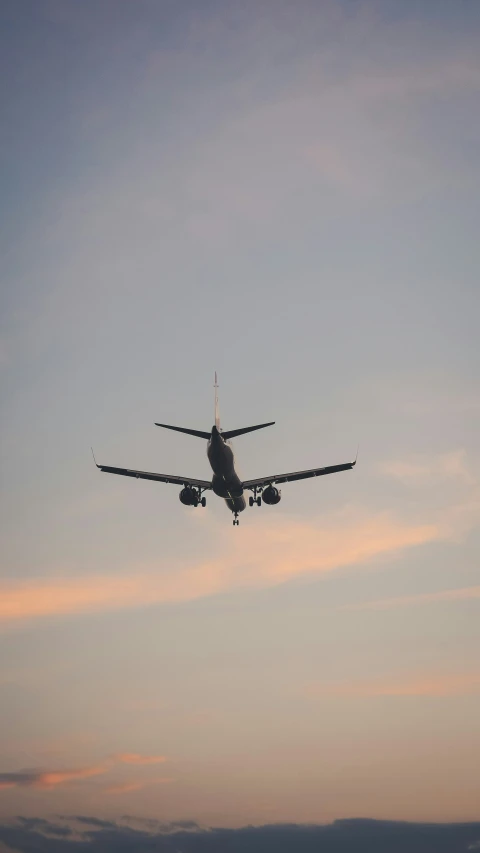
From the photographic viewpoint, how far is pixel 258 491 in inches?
3725

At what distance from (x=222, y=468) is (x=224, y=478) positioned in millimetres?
2006

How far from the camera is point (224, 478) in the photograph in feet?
280

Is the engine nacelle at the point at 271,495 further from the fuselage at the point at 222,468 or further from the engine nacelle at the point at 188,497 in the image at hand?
the engine nacelle at the point at 188,497

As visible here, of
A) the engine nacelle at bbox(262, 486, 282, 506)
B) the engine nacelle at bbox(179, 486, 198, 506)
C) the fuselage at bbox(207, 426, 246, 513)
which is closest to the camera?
the fuselage at bbox(207, 426, 246, 513)

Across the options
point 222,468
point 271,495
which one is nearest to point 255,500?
point 271,495

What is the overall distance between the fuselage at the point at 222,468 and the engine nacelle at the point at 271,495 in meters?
2.44

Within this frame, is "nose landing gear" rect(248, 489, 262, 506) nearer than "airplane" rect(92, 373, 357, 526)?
No

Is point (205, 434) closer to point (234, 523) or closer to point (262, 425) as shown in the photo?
point (262, 425)

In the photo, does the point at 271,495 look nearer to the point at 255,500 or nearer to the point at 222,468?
the point at 255,500

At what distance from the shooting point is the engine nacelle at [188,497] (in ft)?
299

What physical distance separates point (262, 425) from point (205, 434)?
6.02 m

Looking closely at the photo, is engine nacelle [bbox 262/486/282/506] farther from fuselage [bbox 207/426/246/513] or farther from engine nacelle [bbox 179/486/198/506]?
engine nacelle [bbox 179/486/198/506]

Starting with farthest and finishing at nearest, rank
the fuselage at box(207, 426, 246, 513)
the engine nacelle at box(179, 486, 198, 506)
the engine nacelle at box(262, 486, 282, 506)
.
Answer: the engine nacelle at box(262, 486, 282, 506), the engine nacelle at box(179, 486, 198, 506), the fuselage at box(207, 426, 246, 513)

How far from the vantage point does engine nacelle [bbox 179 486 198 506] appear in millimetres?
91000
